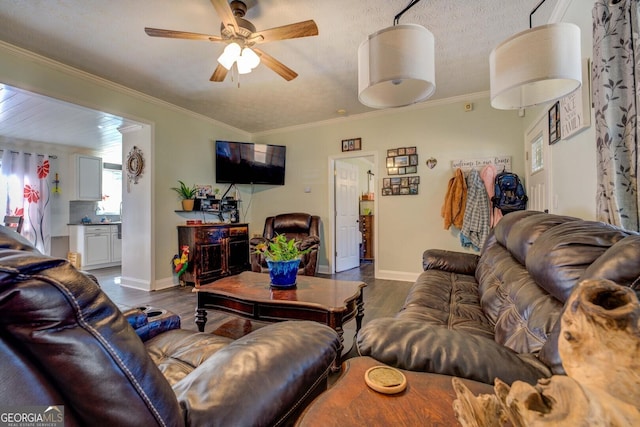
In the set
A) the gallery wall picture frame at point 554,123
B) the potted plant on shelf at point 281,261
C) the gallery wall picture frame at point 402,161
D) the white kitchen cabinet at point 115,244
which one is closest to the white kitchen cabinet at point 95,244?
the white kitchen cabinet at point 115,244

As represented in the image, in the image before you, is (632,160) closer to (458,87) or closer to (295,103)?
(458,87)

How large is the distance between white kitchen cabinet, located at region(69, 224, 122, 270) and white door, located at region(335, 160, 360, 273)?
15.2 ft

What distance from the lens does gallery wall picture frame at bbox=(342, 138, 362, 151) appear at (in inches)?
178

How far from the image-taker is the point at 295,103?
3982 mm

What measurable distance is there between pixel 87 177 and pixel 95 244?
1.42m

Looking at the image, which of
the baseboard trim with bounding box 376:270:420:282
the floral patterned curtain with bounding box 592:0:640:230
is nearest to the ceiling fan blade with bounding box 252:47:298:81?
the floral patterned curtain with bounding box 592:0:640:230

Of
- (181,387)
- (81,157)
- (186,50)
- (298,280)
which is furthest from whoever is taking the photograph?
(81,157)

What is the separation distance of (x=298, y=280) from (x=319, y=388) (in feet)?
4.69

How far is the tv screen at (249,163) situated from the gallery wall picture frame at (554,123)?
3.70 m

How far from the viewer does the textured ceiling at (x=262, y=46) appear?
83.5 inches

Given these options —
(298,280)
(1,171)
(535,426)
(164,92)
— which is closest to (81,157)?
(1,171)

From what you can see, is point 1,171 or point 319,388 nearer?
point 319,388

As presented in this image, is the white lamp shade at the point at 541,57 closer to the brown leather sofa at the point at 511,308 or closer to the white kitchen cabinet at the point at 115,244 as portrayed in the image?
the brown leather sofa at the point at 511,308

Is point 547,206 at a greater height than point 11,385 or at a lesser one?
greater
